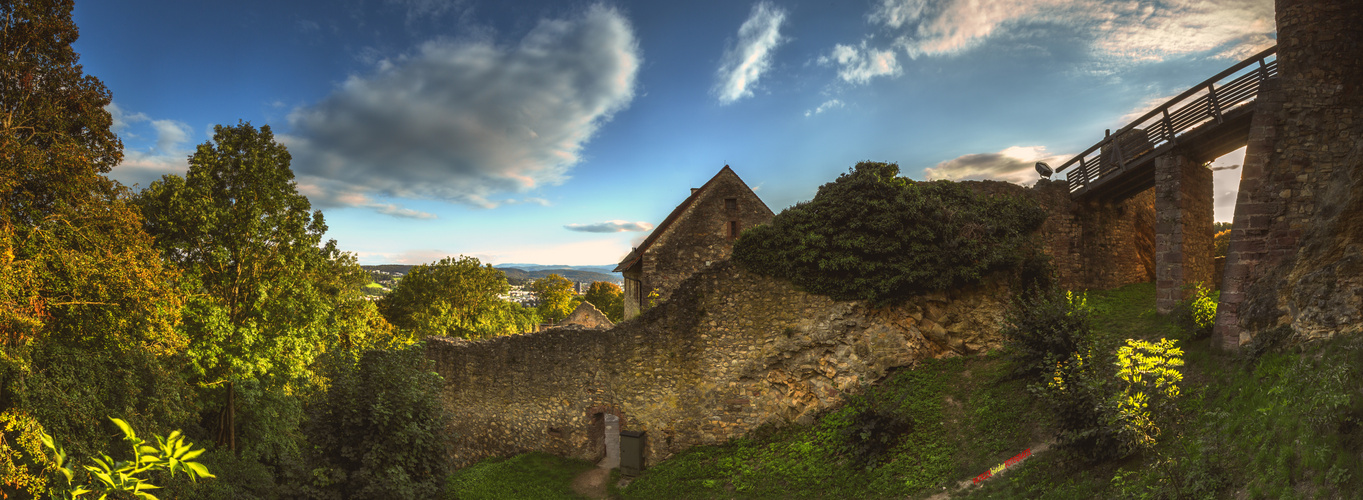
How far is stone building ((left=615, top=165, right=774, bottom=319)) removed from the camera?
22.6 metres

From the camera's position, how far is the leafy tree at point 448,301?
33.9 meters

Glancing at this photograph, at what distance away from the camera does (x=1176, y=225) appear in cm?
1212

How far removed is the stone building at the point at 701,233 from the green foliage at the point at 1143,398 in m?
16.1

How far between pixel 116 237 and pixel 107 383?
275cm

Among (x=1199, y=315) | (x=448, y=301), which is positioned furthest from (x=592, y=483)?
(x=448, y=301)

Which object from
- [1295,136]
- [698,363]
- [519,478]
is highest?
[1295,136]

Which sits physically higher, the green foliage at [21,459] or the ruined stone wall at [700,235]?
the ruined stone wall at [700,235]

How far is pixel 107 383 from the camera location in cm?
1035

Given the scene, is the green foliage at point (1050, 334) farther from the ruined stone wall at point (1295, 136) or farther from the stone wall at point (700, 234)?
the stone wall at point (700, 234)

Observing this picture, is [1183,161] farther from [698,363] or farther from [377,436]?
[377,436]

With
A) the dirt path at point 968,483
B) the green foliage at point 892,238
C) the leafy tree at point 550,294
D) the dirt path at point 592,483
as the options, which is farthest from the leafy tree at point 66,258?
the leafy tree at point 550,294

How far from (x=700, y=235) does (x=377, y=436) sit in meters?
15.1

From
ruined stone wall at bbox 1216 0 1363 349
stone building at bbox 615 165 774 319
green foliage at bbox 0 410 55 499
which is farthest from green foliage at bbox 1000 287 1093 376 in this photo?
green foliage at bbox 0 410 55 499

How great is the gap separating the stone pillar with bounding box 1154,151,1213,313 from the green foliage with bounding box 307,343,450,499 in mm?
15022
